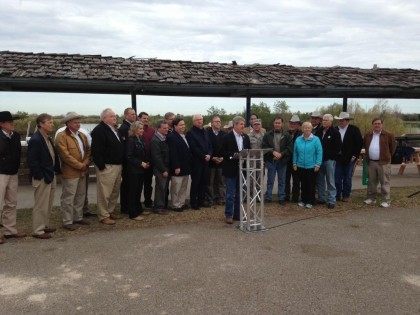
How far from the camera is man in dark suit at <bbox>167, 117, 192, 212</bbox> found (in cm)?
743

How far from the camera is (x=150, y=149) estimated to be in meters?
7.31

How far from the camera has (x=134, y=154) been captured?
6.94 metres

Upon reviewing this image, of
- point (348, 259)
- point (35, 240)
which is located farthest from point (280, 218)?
point (35, 240)

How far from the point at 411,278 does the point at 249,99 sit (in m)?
6.34

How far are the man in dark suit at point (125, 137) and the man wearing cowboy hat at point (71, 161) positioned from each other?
0.67 meters

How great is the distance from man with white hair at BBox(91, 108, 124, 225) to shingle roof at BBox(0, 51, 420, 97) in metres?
2.14

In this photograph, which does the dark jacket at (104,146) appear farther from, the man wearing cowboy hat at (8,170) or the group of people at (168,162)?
the man wearing cowboy hat at (8,170)

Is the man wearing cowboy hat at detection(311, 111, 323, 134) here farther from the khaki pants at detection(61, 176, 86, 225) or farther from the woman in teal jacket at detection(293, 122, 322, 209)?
the khaki pants at detection(61, 176, 86, 225)

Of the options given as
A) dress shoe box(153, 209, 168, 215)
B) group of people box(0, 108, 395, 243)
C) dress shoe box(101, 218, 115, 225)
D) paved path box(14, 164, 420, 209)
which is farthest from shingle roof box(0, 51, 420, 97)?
dress shoe box(101, 218, 115, 225)

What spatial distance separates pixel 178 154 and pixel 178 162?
0.51 ft

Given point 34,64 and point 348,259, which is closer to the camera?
point 348,259

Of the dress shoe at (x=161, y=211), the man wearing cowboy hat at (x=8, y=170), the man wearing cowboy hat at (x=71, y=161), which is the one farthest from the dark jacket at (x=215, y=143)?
the man wearing cowboy hat at (x=8, y=170)

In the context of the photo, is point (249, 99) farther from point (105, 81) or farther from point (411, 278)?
point (411, 278)

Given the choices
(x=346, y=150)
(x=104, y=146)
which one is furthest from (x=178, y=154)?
(x=346, y=150)
